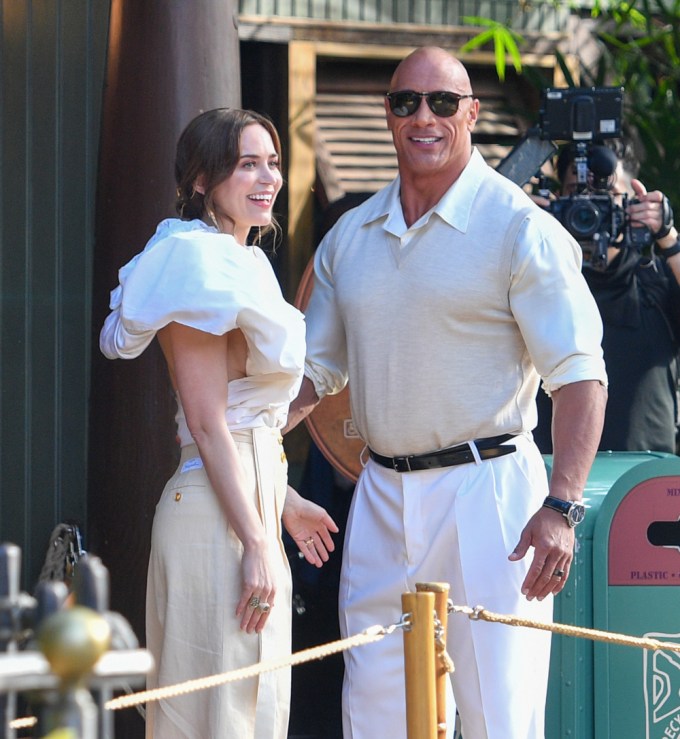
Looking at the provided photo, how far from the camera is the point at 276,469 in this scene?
10.0ft

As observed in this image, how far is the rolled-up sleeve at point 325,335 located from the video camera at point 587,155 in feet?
3.88

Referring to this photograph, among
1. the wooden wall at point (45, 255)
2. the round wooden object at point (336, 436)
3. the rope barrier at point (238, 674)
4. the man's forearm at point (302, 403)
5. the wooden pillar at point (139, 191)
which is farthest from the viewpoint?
the wooden wall at point (45, 255)

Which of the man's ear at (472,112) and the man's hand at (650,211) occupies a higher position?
the man's ear at (472,112)

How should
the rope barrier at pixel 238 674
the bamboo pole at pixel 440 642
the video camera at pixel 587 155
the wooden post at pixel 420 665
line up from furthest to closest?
the video camera at pixel 587 155, the bamboo pole at pixel 440 642, the wooden post at pixel 420 665, the rope barrier at pixel 238 674

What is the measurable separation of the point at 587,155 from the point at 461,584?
6.31 ft

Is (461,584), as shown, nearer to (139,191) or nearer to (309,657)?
(309,657)

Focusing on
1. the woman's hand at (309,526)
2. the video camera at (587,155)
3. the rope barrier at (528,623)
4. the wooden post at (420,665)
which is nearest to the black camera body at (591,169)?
the video camera at (587,155)

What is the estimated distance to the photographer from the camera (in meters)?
4.63

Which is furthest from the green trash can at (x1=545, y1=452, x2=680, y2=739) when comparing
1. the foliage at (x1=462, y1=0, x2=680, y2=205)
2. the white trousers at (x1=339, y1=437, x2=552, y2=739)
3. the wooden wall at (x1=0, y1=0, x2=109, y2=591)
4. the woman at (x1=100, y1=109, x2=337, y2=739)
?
the foliage at (x1=462, y1=0, x2=680, y2=205)

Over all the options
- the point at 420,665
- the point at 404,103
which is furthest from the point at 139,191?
the point at 420,665

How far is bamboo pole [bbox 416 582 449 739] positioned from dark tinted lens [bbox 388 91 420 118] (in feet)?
3.99

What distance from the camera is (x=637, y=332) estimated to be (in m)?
4.74

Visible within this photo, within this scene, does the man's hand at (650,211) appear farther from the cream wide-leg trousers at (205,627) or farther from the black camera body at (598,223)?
the cream wide-leg trousers at (205,627)

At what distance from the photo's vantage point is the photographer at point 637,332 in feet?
15.2
